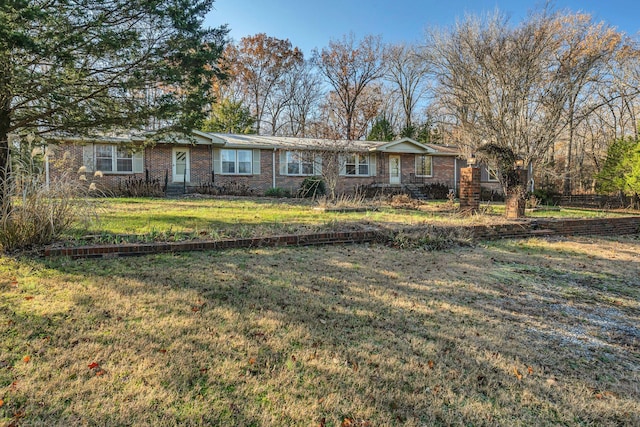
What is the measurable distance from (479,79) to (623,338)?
12.4 m

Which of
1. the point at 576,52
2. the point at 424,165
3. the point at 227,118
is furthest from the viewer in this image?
the point at 227,118

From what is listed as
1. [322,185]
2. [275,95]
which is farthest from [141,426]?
[275,95]

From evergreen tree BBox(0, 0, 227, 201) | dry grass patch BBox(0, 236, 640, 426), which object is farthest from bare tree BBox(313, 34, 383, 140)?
dry grass patch BBox(0, 236, 640, 426)

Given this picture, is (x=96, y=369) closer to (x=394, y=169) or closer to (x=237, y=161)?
(x=237, y=161)

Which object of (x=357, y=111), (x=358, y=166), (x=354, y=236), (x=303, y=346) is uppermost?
(x=357, y=111)

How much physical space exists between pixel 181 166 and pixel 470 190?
543 inches

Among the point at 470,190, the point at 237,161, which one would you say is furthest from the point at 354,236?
the point at 237,161

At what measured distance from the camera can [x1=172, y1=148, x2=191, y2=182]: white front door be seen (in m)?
17.9

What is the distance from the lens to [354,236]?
6.88 m

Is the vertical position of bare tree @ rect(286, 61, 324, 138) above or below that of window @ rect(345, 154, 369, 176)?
above

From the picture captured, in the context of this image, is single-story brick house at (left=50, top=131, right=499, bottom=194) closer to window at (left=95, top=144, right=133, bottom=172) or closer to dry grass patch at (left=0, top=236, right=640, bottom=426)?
window at (left=95, top=144, right=133, bottom=172)

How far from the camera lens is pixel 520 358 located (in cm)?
304

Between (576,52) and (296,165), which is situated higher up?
(576,52)

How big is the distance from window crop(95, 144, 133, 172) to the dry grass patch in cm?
1412
